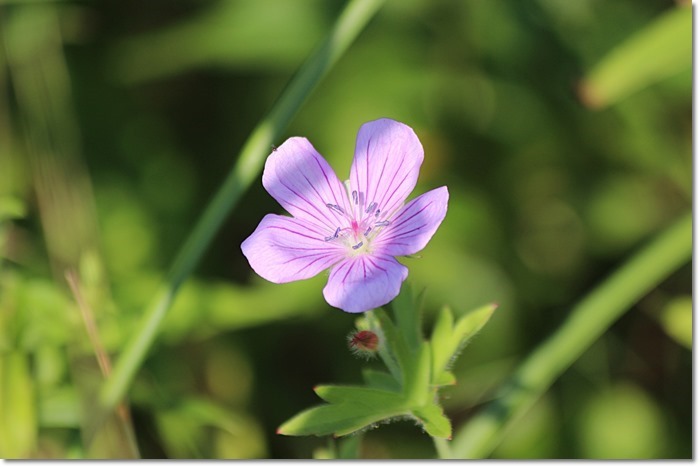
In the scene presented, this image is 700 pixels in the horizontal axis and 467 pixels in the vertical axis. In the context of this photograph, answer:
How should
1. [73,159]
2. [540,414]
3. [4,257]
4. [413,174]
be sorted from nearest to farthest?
[413,174], [4,257], [540,414], [73,159]

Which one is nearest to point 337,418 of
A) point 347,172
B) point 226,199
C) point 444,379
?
point 444,379

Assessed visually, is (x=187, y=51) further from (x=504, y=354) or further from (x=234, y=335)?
(x=504, y=354)

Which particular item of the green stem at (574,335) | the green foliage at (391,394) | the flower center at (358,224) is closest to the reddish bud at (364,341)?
the green foliage at (391,394)

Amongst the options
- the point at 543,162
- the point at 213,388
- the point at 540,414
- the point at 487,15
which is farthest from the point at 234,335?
the point at 487,15

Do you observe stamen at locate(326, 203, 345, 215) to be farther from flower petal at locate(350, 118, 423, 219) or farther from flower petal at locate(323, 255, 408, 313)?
flower petal at locate(323, 255, 408, 313)

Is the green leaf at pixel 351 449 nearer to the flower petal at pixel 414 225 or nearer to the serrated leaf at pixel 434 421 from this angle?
the serrated leaf at pixel 434 421

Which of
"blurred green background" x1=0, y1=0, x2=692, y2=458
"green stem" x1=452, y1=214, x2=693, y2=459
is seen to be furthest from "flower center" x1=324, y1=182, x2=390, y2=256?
"blurred green background" x1=0, y1=0, x2=692, y2=458
